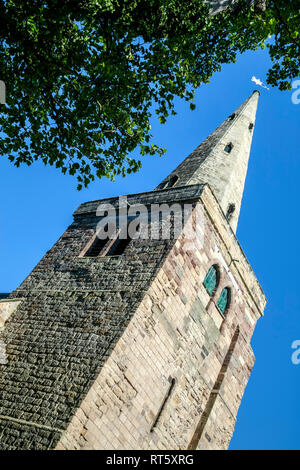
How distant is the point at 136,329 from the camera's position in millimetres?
8891

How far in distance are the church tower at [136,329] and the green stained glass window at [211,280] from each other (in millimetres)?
33

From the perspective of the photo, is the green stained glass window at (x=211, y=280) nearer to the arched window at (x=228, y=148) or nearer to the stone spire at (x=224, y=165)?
the stone spire at (x=224, y=165)

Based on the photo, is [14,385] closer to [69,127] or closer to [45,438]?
[45,438]

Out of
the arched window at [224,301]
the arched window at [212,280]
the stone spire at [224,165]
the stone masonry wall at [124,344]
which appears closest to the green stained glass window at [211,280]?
the arched window at [212,280]

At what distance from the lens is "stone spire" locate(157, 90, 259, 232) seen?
14.1 metres

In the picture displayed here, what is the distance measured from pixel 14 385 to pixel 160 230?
5.56 meters

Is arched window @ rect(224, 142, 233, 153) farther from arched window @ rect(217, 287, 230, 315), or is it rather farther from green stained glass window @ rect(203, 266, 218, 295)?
arched window @ rect(217, 287, 230, 315)

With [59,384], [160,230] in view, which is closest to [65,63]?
[160,230]

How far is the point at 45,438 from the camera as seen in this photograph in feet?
24.3

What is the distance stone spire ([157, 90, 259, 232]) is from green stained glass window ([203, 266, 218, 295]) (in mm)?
2771

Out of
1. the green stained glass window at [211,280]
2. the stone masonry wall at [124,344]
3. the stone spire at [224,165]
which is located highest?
the stone spire at [224,165]

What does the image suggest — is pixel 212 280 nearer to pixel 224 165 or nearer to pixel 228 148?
pixel 224 165

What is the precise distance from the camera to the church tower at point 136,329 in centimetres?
809

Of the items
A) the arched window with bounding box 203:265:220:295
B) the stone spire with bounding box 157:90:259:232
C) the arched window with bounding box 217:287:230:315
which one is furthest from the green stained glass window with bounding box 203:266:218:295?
the stone spire with bounding box 157:90:259:232
